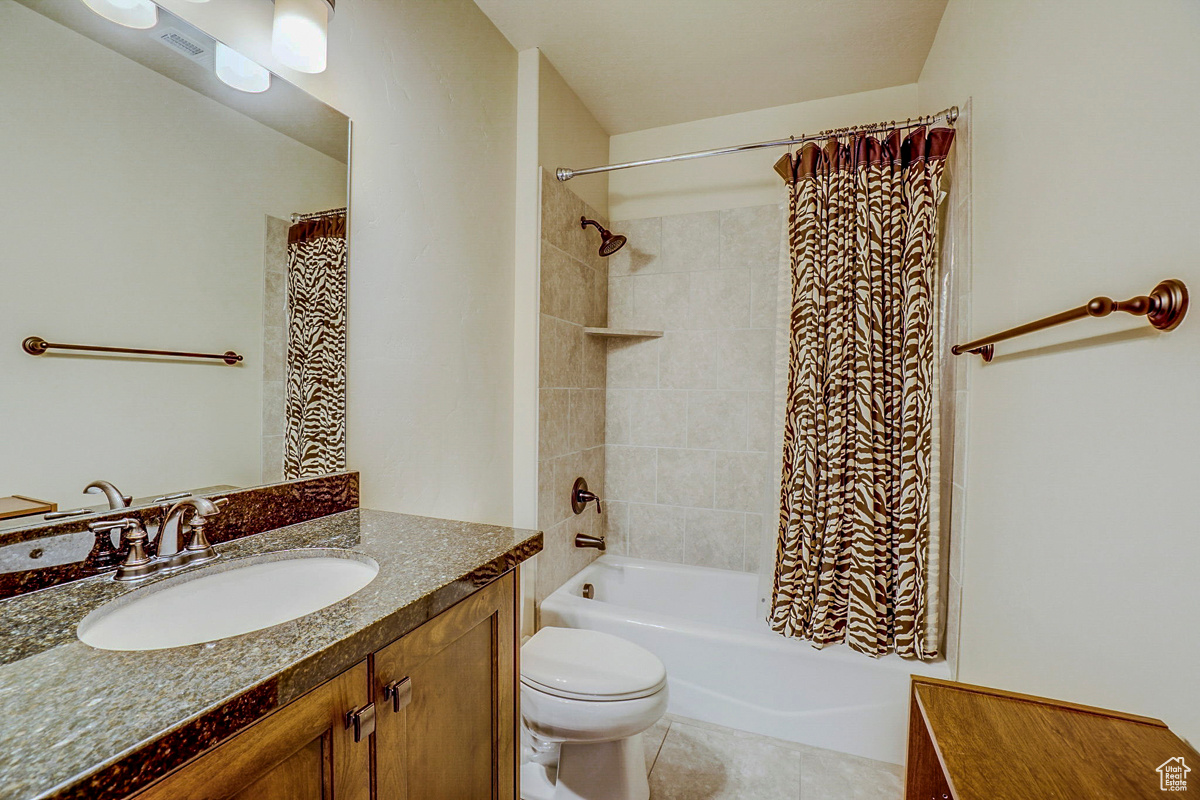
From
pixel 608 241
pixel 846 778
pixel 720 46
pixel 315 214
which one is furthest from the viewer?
pixel 608 241

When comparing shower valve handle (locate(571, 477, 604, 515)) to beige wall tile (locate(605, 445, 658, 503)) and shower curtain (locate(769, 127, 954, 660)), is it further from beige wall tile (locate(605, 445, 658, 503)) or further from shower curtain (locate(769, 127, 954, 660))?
shower curtain (locate(769, 127, 954, 660))

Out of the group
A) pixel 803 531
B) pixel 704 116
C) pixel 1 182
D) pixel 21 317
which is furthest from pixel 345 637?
pixel 704 116

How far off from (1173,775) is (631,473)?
2053mm

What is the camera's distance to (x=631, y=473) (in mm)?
2564

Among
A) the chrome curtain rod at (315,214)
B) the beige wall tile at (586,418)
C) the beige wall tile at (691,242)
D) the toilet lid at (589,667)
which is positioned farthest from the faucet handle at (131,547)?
the beige wall tile at (691,242)

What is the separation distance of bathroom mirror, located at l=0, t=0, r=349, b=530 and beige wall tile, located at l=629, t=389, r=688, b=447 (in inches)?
60.9

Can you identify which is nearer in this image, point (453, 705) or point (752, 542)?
point (453, 705)

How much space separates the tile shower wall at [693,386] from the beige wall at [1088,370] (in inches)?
39.1

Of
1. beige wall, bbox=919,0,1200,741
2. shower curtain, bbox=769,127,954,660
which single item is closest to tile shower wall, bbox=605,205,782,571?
shower curtain, bbox=769,127,954,660

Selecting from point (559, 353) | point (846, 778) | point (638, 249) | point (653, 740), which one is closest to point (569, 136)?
point (638, 249)

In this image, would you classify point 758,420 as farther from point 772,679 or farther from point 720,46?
point 720,46

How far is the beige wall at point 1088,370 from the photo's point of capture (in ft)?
2.16

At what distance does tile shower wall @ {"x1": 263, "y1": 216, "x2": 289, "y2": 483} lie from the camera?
3.46 ft

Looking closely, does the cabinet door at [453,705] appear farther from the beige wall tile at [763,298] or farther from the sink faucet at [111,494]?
the beige wall tile at [763,298]
